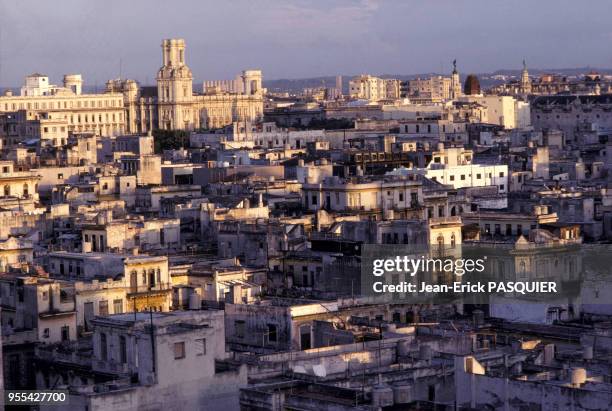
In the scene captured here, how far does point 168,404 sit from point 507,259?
1955 centimetres

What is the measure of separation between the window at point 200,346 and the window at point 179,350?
0.25m

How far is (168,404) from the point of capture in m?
29.6

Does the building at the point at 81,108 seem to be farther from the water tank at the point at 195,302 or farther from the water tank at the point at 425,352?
the water tank at the point at 425,352

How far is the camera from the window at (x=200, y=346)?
30.1 metres

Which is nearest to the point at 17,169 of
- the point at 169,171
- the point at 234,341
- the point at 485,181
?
the point at 169,171

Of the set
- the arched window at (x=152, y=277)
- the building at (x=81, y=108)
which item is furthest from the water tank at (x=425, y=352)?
the building at (x=81, y=108)

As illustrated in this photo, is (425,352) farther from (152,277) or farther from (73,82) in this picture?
(73,82)

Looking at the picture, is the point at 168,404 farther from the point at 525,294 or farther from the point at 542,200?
the point at 542,200

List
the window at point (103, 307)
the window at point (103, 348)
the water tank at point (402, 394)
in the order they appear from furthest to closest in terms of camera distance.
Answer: the window at point (103, 307) < the window at point (103, 348) < the water tank at point (402, 394)

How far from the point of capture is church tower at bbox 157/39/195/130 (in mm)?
144375

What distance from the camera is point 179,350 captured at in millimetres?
29953

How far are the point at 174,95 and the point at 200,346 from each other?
381 ft

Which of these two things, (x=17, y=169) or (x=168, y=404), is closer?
(x=168, y=404)

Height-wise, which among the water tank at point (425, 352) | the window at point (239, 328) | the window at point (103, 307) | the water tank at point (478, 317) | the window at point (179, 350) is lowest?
the water tank at point (478, 317)
